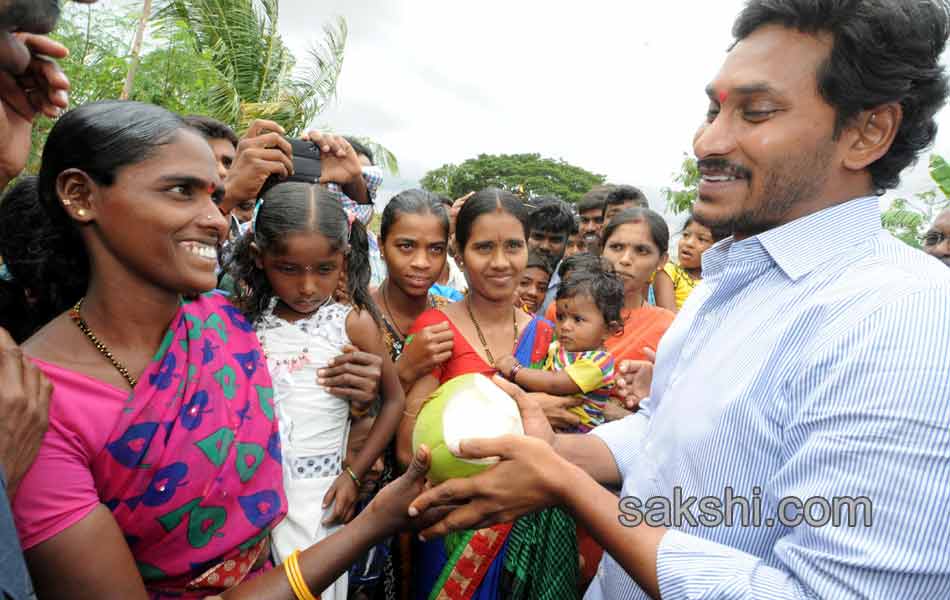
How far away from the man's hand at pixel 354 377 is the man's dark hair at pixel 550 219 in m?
2.79

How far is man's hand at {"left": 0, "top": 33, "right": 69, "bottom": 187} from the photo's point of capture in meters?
1.45

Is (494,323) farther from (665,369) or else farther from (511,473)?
(511,473)

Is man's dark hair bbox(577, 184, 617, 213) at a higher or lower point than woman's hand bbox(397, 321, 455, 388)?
higher

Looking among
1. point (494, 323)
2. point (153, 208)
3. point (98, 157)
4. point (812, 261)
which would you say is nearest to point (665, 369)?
point (812, 261)

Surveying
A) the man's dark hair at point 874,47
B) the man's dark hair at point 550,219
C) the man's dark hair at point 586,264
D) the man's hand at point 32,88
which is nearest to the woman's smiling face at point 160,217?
the man's hand at point 32,88

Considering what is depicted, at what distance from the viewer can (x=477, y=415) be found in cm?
162

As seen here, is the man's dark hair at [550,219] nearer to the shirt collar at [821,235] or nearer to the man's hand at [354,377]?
the man's hand at [354,377]

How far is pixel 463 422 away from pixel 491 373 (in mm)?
1195

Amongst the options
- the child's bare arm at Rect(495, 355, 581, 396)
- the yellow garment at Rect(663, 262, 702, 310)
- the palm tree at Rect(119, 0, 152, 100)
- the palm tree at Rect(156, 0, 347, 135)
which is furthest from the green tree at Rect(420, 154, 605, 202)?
the child's bare arm at Rect(495, 355, 581, 396)

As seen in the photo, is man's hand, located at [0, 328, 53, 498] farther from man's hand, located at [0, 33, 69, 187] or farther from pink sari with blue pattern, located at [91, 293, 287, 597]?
man's hand, located at [0, 33, 69, 187]

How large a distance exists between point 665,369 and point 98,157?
1.77 m

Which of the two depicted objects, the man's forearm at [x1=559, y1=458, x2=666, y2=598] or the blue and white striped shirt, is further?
the man's forearm at [x1=559, y1=458, x2=666, y2=598]

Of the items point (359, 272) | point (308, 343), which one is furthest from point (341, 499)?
point (359, 272)

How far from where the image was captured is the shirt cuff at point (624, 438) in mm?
1897
